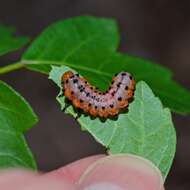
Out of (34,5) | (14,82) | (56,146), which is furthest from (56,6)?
A: (56,146)

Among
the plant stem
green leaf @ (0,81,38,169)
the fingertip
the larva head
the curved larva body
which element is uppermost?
the larva head

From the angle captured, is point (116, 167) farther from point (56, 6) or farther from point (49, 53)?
point (56, 6)

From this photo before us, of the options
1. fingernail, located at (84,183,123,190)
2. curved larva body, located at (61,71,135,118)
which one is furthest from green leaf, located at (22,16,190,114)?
→ fingernail, located at (84,183,123,190)

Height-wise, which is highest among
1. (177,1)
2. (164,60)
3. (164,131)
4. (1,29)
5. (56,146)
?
(164,131)

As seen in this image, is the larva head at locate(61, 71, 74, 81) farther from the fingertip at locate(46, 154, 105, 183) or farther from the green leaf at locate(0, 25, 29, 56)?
the green leaf at locate(0, 25, 29, 56)

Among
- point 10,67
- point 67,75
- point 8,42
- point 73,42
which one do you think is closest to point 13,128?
point 67,75
